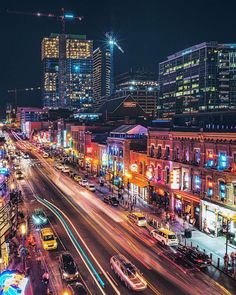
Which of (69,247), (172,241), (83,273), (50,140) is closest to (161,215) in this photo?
(172,241)

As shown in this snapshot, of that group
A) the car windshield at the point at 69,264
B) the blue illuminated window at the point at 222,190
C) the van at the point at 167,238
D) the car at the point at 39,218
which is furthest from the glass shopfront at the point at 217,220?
the car at the point at 39,218

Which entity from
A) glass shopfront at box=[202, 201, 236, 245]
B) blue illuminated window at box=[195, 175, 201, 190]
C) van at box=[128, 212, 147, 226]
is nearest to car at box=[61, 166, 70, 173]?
van at box=[128, 212, 147, 226]

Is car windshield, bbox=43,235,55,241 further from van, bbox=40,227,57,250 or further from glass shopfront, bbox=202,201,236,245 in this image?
glass shopfront, bbox=202,201,236,245

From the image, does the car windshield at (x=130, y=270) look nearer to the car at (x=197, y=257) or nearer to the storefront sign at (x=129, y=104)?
the car at (x=197, y=257)

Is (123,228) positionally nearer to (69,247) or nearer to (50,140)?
(69,247)

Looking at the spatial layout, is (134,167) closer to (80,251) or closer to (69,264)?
(80,251)
